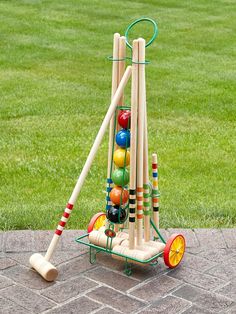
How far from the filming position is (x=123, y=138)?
4.65 metres

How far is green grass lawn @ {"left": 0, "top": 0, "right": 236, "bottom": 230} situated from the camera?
6.11m

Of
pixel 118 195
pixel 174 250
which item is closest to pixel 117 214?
pixel 118 195

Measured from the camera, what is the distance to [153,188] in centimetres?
488

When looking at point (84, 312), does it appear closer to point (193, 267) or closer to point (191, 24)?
point (193, 267)

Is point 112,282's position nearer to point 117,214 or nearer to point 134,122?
point 117,214

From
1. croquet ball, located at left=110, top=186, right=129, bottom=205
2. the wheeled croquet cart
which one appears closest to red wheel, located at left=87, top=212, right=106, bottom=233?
the wheeled croquet cart

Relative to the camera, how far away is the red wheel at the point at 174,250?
4.72 m

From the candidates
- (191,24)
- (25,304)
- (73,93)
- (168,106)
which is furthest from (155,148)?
(191,24)

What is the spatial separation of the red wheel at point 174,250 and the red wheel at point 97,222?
1.94 ft

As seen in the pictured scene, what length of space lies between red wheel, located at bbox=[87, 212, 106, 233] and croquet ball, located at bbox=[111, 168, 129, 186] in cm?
46

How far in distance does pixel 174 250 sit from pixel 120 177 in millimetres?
612

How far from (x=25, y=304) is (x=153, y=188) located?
120cm

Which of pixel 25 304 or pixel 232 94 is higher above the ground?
pixel 232 94

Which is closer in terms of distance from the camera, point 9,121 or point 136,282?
point 136,282
